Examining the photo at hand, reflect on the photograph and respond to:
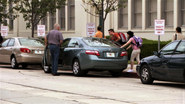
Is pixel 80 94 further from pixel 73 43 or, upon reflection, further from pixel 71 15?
pixel 71 15

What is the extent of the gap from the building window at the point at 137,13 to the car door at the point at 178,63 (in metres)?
14.9

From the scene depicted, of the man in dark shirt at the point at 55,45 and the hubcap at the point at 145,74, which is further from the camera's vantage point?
the man in dark shirt at the point at 55,45

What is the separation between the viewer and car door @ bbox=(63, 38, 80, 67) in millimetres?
14816

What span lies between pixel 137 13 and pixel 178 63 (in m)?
15.5

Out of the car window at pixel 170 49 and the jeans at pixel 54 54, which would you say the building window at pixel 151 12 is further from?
the car window at pixel 170 49

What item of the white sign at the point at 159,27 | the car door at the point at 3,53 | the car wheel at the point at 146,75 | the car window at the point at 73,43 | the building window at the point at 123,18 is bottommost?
the car wheel at the point at 146,75

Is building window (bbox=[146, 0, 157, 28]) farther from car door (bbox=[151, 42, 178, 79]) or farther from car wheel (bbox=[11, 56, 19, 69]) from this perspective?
car door (bbox=[151, 42, 178, 79])

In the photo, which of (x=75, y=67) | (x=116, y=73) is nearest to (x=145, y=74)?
(x=116, y=73)

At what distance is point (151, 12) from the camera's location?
2530 centimetres

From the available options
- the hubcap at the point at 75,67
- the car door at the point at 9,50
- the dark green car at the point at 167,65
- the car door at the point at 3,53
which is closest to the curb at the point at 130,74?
the hubcap at the point at 75,67

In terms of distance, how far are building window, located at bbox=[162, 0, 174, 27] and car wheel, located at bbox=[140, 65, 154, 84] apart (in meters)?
12.0

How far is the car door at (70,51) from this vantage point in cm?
1482

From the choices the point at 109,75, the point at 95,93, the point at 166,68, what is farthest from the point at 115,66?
the point at 95,93

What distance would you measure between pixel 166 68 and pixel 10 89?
4.20m
